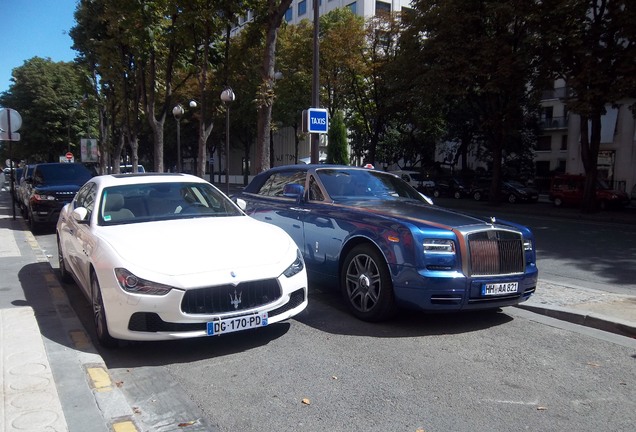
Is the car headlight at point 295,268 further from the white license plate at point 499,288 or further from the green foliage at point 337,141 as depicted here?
the green foliage at point 337,141

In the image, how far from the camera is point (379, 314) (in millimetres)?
5383

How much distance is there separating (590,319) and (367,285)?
2.46m

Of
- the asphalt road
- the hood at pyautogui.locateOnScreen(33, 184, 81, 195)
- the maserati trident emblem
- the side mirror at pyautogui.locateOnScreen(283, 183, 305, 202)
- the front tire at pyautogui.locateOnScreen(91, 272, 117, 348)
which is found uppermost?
the side mirror at pyautogui.locateOnScreen(283, 183, 305, 202)

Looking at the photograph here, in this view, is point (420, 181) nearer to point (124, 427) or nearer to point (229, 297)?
point (229, 297)

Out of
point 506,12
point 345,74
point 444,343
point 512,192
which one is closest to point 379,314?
point 444,343

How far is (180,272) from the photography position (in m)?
4.28

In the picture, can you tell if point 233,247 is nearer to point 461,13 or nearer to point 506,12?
point 506,12

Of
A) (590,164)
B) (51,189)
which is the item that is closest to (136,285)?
(51,189)

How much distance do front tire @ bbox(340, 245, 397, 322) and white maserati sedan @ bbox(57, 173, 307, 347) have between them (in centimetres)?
84

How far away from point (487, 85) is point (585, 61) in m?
3.78

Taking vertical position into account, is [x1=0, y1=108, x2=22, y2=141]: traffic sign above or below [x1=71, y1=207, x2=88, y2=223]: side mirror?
above

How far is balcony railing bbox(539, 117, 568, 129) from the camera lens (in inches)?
1763

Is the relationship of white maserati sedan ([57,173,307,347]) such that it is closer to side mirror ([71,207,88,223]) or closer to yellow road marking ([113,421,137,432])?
side mirror ([71,207,88,223])

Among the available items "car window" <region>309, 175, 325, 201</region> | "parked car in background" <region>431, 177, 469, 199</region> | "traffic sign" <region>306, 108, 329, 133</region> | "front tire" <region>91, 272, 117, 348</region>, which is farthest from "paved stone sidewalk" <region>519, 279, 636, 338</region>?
"parked car in background" <region>431, 177, 469, 199</region>
